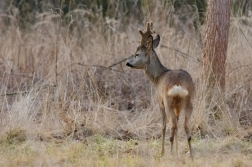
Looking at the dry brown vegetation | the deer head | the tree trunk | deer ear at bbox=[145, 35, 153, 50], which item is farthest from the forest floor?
deer ear at bbox=[145, 35, 153, 50]

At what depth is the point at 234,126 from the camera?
9.87 m

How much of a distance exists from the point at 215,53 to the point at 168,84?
2.02 m

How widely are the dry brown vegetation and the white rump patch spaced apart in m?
0.71

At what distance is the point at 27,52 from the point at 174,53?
2.92m

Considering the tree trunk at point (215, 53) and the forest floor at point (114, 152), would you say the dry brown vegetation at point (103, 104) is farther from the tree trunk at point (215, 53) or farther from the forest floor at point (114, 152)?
the tree trunk at point (215, 53)

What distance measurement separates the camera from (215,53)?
33.1ft

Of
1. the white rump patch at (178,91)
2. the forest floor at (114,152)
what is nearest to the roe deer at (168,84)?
the white rump patch at (178,91)

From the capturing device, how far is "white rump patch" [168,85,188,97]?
8016mm

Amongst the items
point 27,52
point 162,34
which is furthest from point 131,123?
point 27,52

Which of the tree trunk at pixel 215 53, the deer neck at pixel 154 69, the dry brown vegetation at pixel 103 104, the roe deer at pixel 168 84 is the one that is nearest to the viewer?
the roe deer at pixel 168 84

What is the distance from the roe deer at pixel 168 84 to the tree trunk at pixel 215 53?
3.99 feet

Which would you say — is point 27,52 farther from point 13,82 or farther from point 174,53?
point 174,53

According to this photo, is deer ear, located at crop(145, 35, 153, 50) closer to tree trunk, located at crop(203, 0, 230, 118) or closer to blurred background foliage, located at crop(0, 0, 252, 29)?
tree trunk, located at crop(203, 0, 230, 118)

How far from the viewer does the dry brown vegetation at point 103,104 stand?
27.7ft
